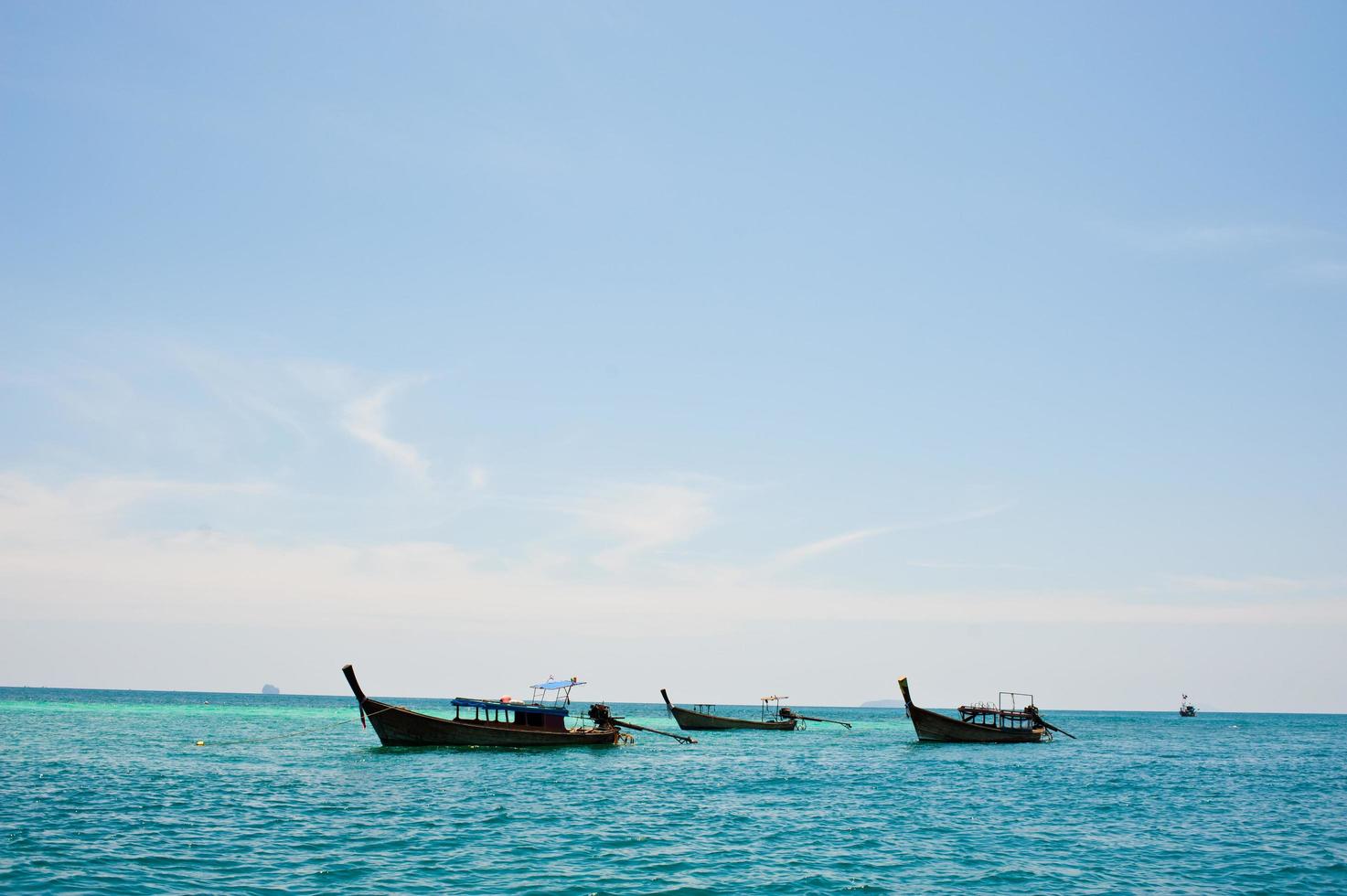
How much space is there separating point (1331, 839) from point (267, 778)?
4063 cm

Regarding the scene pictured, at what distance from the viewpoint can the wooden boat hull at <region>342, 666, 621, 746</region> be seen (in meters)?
52.5

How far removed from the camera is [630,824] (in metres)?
29.9

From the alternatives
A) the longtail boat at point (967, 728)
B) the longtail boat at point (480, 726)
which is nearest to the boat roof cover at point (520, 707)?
the longtail boat at point (480, 726)

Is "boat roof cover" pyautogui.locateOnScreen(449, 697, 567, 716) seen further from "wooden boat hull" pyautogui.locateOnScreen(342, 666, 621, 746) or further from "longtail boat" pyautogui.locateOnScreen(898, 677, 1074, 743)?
"longtail boat" pyautogui.locateOnScreen(898, 677, 1074, 743)

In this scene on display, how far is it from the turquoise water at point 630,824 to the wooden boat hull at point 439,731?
1.03 meters

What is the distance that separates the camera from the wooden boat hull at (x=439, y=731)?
52469 mm

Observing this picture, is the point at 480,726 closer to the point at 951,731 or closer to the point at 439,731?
the point at 439,731

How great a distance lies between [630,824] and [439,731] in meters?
27.0

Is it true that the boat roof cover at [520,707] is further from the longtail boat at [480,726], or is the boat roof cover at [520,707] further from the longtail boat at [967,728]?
the longtail boat at [967,728]

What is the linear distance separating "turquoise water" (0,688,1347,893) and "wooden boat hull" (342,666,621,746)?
1030mm

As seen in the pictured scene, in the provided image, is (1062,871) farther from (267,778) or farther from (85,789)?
(85,789)

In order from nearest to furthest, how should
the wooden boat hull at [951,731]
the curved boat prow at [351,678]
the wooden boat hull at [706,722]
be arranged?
the curved boat prow at [351,678]
the wooden boat hull at [951,731]
the wooden boat hull at [706,722]

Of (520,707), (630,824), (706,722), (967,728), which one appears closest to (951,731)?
(967,728)

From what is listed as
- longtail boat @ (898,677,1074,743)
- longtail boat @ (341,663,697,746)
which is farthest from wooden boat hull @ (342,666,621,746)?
longtail boat @ (898,677,1074,743)
